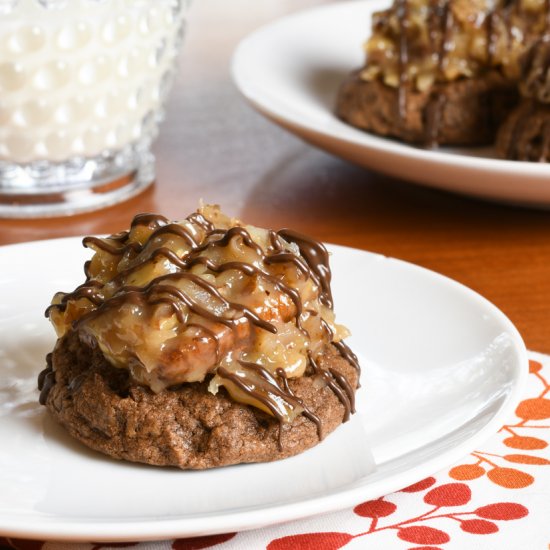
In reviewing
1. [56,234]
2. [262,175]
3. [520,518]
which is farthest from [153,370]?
[262,175]

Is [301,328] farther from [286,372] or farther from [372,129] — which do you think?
[372,129]

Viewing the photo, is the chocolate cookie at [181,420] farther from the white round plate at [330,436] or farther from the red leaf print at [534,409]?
the red leaf print at [534,409]

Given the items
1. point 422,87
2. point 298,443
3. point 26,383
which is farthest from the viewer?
point 422,87

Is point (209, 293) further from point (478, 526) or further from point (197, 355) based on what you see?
point (478, 526)

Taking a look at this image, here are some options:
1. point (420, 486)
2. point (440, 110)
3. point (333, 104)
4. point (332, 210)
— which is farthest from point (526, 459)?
point (333, 104)

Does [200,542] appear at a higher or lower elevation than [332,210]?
higher
